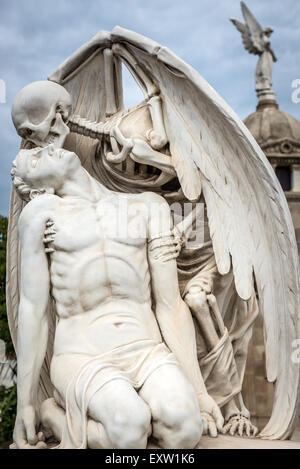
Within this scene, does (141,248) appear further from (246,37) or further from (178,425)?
(246,37)

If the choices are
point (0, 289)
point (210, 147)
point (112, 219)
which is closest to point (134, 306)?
point (112, 219)

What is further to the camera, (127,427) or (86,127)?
(86,127)

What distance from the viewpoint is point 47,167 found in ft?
13.8

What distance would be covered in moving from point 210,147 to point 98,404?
1753mm

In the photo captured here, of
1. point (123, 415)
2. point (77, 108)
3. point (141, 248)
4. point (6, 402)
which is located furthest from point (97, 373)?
point (6, 402)

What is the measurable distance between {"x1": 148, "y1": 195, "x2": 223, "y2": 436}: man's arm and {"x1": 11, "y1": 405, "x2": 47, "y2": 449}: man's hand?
86 centimetres

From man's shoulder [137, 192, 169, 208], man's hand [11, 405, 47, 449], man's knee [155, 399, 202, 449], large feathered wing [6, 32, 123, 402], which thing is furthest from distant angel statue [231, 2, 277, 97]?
man's knee [155, 399, 202, 449]

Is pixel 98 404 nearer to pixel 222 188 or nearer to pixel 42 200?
pixel 42 200

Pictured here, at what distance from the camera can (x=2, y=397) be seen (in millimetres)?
9438

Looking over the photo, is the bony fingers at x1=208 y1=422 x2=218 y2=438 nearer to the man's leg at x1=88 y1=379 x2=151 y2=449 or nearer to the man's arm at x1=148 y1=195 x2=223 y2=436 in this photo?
the man's arm at x1=148 y1=195 x2=223 y2=436

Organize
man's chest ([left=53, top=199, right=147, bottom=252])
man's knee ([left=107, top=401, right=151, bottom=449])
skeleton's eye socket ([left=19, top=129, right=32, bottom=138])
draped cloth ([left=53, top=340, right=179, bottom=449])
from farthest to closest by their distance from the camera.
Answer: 1. skeleton's eye socket ([left=19, top=129, right=32, bottom=138])
2. man's chest ([left=53, top=199, right=147, bottom=252])
3. draped cloth ([left=53, top=340, right=179, bottom=449])
4. man's knee ([left=107, top=401, right=151, bottom=449])

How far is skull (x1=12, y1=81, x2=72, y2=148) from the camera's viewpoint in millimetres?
4277

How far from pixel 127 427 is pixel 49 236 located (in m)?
1.21

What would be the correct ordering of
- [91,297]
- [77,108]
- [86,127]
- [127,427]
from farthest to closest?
[77,108] → [86,127] → [91,297] → [127,427]
